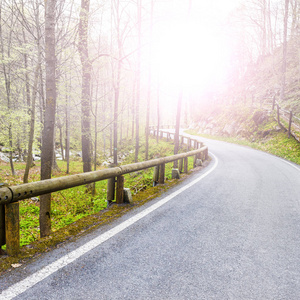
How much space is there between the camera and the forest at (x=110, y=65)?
925 centimetres

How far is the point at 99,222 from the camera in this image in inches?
146

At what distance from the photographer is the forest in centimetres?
925

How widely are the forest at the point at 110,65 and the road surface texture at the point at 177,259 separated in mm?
2364

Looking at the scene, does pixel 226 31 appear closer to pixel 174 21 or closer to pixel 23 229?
pixel 174 21

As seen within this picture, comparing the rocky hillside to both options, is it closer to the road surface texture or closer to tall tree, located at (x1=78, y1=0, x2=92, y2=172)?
tall tree, located at (x1=78, y1=0, x2=92, y2=172)

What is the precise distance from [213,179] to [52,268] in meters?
6.18

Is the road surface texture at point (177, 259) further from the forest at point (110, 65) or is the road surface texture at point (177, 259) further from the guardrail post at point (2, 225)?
the forest at point (110, 65)

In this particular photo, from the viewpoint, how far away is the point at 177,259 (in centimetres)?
277

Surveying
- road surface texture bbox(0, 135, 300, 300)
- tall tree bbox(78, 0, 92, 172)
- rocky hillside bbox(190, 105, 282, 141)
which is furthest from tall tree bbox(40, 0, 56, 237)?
rocky hillside bbox(190, 105, 282, 141)

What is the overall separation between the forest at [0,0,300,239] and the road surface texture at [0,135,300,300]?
2364 millimetres

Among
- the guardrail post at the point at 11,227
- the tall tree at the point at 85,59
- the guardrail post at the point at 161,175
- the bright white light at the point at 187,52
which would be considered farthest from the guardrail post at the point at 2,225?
the bright white light at the point at 187,52

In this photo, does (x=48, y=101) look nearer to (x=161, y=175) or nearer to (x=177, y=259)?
(x=161, y=175)

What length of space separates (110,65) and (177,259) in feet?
117

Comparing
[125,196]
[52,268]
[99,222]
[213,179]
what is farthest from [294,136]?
[52,268]
